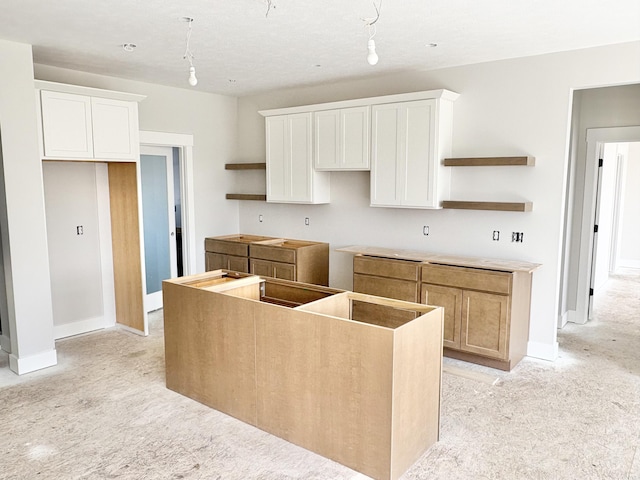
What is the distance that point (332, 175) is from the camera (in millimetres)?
5672

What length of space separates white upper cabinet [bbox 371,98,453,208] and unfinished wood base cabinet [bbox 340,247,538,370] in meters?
0.62

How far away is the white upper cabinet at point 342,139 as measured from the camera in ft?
16.4

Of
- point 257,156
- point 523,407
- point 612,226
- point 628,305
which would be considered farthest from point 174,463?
point 612,226

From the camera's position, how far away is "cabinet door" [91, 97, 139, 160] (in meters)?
4.49

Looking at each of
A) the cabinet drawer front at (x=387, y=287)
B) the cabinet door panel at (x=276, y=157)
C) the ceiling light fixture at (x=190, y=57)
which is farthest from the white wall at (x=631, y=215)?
the ceiling light fixture at (x=190, y=57)

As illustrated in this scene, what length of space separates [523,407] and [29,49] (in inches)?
187

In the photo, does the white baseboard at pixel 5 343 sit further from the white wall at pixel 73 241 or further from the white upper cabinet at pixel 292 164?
the white upper cabinet at pixel 292 164

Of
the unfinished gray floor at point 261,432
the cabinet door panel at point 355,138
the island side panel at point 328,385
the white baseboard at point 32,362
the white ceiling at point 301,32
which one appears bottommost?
the unfinished gray floor at point 261,432

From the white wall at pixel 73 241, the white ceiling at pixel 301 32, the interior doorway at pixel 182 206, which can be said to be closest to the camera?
the white ceiling at pixel 301 32

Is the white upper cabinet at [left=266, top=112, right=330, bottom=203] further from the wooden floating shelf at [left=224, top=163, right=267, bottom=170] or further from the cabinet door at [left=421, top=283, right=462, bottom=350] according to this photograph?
the cabinet door at [left=421, top=283, right=462, bottom=350]

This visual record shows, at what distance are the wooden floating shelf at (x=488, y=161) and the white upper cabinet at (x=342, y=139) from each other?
915mm

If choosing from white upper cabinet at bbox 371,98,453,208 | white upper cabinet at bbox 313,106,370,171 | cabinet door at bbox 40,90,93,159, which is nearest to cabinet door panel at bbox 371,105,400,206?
white upper cabinet at bbox 371,98,453,208

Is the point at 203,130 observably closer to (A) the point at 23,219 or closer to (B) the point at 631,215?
(A) the point at 23,219

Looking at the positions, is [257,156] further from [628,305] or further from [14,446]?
[628,305]
